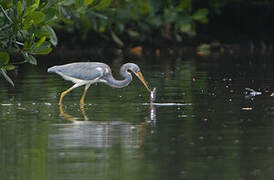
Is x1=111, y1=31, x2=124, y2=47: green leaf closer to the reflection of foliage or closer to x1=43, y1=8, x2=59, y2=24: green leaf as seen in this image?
the reflection of foliage

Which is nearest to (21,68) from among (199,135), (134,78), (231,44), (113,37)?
(134,78)

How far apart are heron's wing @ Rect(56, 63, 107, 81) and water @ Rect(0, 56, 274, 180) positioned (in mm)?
401

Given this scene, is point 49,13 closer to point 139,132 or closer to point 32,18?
point 32,18

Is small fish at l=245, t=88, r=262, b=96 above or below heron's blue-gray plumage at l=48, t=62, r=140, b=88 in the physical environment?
below

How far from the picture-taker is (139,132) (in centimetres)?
1165

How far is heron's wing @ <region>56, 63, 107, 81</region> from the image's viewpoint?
1561cm

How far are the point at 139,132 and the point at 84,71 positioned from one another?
4.16 metres

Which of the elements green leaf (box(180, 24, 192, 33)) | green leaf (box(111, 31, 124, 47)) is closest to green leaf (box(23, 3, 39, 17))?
green leaf (box(111, 31, 124, 47))

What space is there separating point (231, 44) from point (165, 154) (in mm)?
23028

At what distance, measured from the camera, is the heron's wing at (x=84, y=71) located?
51.2 feet

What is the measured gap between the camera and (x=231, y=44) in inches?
1288

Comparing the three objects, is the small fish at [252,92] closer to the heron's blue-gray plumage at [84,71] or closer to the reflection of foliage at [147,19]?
the heron's blue-gray plumage at [84,71]

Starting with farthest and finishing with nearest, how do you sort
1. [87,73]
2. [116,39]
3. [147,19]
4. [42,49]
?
[116,39], [147,19], [87,73], [42,49]

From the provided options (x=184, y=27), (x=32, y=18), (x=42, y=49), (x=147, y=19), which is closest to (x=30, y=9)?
(x=32, y=18)
